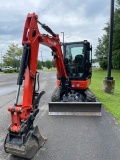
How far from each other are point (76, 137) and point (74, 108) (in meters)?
2.25

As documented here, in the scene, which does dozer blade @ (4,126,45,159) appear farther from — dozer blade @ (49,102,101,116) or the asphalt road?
dozer blade @ (49,102,101,116)

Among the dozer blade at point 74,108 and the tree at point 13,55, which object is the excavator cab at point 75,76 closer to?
the dozer blade at point 74,108

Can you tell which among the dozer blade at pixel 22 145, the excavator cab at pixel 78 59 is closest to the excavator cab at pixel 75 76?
the excavator cab at pixel 78 59

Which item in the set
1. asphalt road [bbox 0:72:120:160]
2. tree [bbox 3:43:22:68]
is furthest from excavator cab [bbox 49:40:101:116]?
tree [bbox 3:43:22:68]

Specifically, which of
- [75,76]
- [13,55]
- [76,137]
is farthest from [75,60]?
[13,55]

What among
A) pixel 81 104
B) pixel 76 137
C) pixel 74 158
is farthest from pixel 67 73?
pixel 74 158

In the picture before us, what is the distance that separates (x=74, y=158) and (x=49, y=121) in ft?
8.71

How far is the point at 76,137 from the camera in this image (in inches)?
208

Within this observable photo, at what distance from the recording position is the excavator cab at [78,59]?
880 centimetres

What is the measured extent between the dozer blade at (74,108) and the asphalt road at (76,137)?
0.30m

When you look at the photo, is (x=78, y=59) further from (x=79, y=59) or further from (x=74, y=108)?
(x=74, y=108)

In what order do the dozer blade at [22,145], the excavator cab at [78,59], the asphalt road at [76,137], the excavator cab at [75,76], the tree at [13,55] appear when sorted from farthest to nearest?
the tree at [13,55] → the excavator cab at [78,59] → the excavator cab at [75,76] → the asphalt road at [76,137] → the dozer blade at [22,145]

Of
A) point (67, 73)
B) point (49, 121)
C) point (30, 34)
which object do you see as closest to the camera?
point (30, 34)

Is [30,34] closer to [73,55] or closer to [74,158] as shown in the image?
[74,158]
